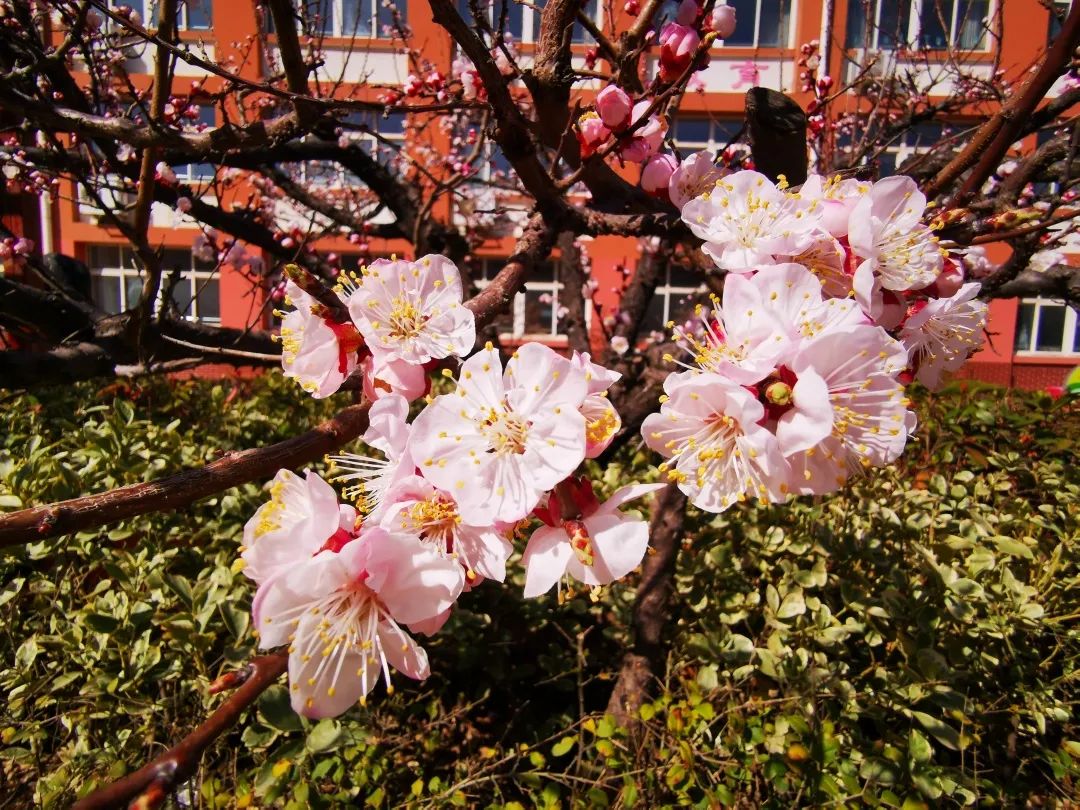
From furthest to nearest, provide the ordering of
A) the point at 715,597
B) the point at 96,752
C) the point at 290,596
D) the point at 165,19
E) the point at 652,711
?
the point at 715,597, the point at 165,19, the point at 652,711, the point at 96,752, the point at 290,596

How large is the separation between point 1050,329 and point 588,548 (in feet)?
53.6

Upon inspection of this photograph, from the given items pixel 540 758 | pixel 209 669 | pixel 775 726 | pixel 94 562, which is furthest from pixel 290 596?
pixel 94 562

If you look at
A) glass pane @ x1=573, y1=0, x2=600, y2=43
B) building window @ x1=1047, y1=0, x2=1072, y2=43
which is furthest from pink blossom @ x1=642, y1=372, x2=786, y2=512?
glass pane @ x1=573, y1=0, x2=600, y2=43

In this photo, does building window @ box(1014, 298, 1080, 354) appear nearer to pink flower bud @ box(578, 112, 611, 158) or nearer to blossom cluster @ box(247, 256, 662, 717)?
pink flower bud @ box(578, 112, 611, 158)

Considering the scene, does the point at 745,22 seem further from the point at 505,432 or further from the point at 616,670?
the point at 505,432

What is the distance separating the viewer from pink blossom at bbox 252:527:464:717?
27.2 inches

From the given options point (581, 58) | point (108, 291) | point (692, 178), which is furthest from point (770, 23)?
point (108, 291)

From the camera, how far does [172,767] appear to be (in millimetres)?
530

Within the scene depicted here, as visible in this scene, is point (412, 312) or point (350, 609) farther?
point (412, 312)

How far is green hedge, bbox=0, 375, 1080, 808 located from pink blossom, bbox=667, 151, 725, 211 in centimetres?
96

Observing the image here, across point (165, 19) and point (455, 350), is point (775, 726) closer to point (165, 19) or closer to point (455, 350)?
point (455, 350)

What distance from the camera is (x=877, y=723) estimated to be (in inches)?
60.8

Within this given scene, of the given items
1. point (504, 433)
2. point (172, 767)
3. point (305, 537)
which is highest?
point (504, 433)

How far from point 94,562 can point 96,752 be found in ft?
2.34
